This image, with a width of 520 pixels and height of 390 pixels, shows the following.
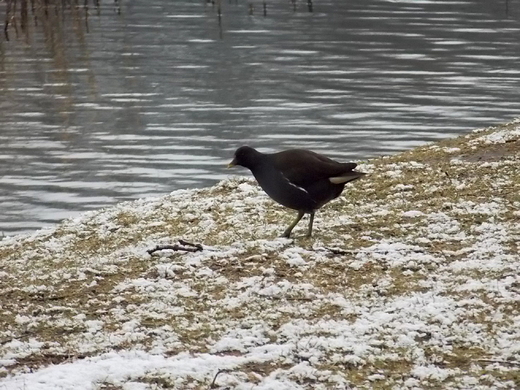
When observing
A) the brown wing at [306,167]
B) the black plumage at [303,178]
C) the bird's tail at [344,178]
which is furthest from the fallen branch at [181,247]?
the bird's tail at [344,178]

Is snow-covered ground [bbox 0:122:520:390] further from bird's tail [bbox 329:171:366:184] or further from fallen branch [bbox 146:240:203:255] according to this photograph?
bird's tail [bbox 329:171:366:184]

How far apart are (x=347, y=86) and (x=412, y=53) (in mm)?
7272

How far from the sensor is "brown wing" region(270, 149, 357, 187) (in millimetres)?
7742

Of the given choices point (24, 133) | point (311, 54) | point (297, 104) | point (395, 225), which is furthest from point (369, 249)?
point (311, 54)

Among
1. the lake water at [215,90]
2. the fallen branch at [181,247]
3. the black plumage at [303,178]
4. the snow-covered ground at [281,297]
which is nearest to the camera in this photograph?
the snow-covered ground at [281,297]

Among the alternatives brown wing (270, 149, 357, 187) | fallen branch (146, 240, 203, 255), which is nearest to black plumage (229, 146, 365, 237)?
brown wing (270, 149, 357, 187)

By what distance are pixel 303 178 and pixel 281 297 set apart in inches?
61.5

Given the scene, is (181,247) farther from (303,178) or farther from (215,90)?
(215,90)

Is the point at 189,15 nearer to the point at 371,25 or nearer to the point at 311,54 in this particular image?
the point at 371,25

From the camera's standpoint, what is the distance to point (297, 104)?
24391mm

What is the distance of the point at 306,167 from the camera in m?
7.79

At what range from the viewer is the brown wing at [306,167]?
25.4 feet

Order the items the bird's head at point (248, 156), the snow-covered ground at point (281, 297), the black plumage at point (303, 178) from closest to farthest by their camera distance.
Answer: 1. the snow-covered ground at point (281, 297)
2. the black plumage at point (303, 178)
3. the bird's head at point (248, 156)

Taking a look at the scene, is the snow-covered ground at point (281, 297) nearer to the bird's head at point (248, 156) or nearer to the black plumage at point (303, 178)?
the black plumage at point (303, 178)
